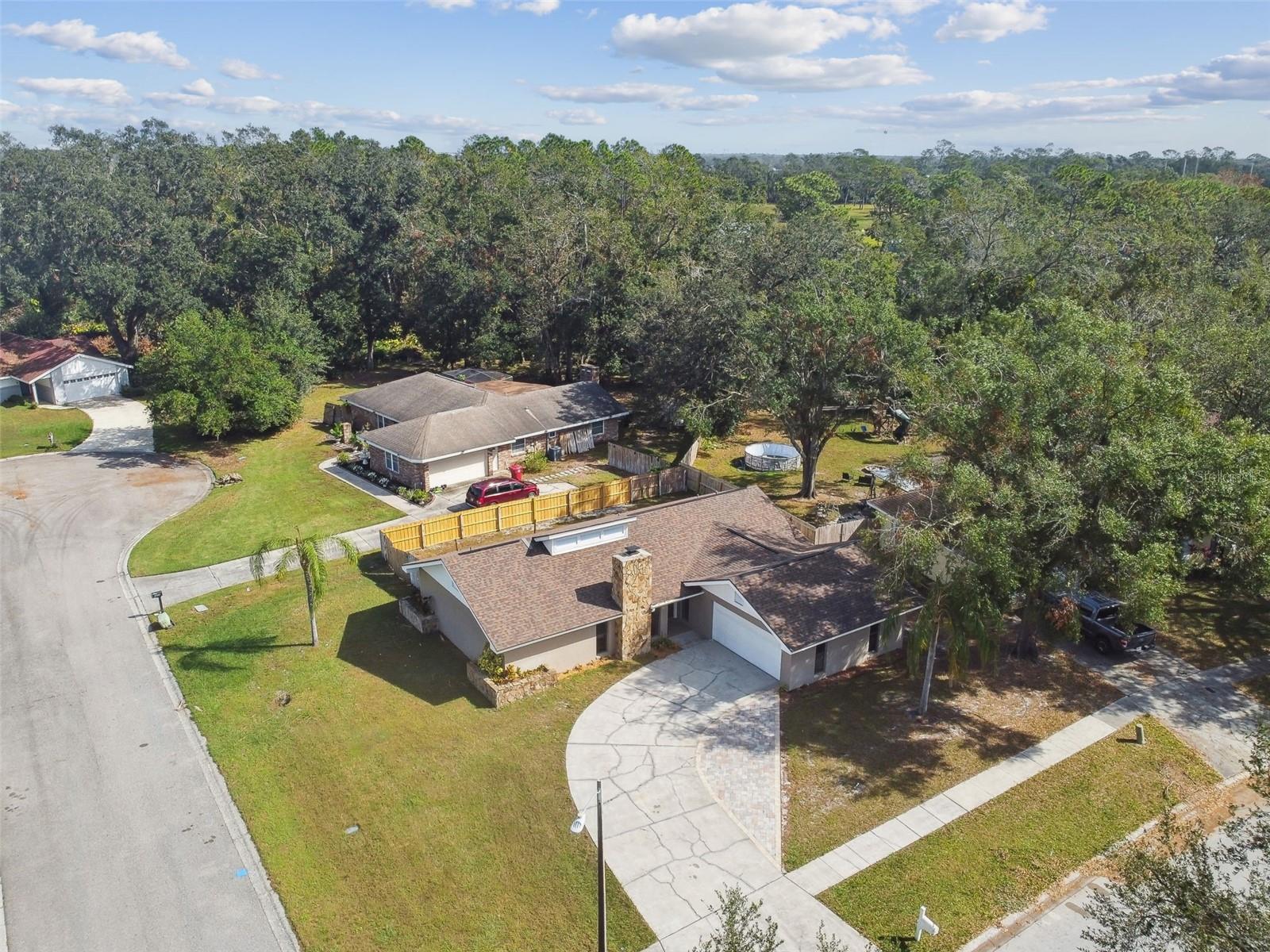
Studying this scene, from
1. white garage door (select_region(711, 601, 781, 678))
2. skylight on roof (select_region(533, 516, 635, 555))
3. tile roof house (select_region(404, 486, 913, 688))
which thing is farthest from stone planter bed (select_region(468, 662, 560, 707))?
white garage door (select_region(711, 601, 781, 678))

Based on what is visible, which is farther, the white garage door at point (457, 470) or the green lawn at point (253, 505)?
the white garage door at point (457, 470)

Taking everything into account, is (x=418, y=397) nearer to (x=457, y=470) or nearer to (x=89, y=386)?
(x=457, y=470)

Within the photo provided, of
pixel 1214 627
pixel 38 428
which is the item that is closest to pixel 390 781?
pixel 1214 627

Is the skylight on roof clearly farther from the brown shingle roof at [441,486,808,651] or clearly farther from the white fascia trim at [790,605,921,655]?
the white fascia trim at [790,605,921,655]

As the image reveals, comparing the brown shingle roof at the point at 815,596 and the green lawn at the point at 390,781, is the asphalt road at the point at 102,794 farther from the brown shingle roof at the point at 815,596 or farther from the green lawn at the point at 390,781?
the brown shingle roof at the point at 815,596

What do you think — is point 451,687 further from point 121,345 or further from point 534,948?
point 121,345

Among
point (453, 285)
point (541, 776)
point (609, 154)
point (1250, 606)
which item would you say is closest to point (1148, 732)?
point (1250, 606)

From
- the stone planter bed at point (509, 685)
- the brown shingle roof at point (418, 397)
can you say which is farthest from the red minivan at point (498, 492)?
the stone planter bed at point (509, 685)
